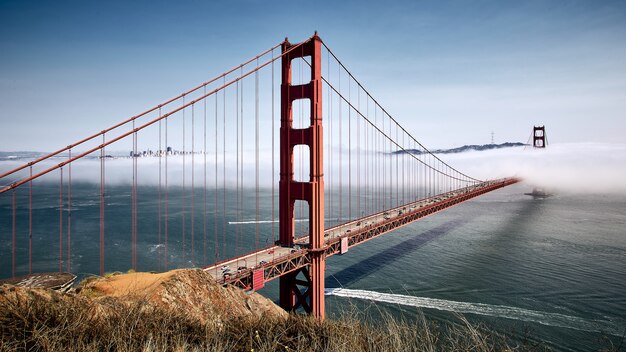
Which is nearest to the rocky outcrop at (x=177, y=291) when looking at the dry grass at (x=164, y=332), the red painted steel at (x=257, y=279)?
the dry grass at (x=164, y=332)

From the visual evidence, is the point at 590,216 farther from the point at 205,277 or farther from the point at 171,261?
the point at 205,277

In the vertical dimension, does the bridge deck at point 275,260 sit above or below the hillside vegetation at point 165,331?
below

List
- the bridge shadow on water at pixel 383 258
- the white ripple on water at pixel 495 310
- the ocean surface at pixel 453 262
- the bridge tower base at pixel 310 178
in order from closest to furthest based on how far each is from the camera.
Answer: the bridge tower base at pixel 310 178, the white ripple on water at pixel 495 310, the ocean surface at pixel 453 262, the bridge shadow on water at pixel 383 258

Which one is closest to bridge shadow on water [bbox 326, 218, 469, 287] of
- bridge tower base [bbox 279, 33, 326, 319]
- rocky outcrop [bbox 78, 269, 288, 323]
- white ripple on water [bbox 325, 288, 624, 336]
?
white ripple on water [bbox 325, 288, 624, 336]

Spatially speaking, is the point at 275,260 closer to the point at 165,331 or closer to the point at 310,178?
the point at 310,178

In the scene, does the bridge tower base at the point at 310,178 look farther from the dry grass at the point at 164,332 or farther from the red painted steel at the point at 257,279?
the dry grass at the point at 164,332

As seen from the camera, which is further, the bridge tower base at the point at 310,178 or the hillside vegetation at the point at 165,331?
the bridge tower base at the point at 310,178
